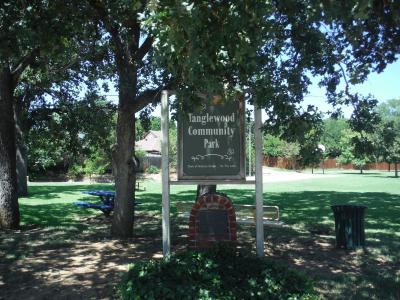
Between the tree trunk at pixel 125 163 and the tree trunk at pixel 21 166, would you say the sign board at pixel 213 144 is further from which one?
the tree trunk at pixel 21 166

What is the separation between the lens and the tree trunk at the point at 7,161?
11.9m

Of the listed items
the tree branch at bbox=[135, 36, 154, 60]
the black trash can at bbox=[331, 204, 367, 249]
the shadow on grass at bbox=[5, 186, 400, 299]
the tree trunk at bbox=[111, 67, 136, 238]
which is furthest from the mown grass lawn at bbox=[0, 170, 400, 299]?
the tree branch at bbox=[135, 36, 154, 60]

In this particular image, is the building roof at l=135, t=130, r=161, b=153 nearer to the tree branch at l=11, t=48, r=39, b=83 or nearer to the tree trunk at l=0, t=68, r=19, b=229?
the tree branch at l=11, t=48, r=39, b=83

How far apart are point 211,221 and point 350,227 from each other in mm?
3127

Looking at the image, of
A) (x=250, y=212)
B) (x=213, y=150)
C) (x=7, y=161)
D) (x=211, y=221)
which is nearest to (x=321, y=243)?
(x=250, y=212)

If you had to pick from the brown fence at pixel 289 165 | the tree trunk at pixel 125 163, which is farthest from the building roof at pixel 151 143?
the tree trunk at pixel 125 163

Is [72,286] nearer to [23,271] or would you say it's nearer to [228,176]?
[23,271]

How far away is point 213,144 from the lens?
706 centimetres

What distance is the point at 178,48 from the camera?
4098 millimetres

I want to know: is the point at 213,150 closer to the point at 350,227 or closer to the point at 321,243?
the point at 350,227

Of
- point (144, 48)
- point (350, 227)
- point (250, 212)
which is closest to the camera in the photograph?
point (350, 227)

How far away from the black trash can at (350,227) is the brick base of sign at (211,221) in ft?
9.16

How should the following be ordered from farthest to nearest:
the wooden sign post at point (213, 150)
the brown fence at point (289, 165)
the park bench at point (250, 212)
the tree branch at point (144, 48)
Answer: the brown fence at point (289, 165), the tree branch at point (144, 48), the park bench at point (250, 212), the wooden sign post at point (213, 150)

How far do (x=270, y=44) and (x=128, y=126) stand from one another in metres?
3.60
